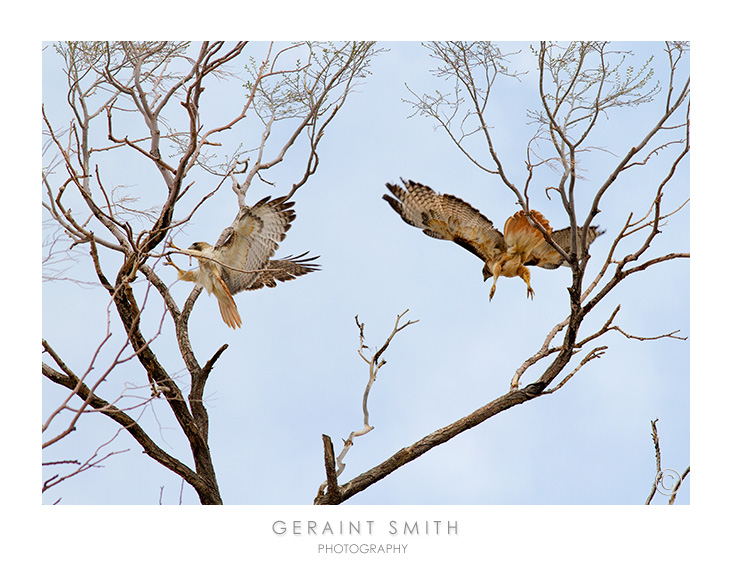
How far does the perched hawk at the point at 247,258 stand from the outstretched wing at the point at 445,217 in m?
0.58

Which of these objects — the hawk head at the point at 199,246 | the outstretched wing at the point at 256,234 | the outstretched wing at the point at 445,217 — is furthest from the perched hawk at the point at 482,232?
the hawk head at the point at 199,246

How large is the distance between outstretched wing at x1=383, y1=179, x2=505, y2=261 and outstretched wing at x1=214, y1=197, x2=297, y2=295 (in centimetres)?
60

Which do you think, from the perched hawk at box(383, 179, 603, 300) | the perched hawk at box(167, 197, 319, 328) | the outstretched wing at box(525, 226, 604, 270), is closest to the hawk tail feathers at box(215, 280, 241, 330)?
the perched hawk at box(167, 197, 319, 328)

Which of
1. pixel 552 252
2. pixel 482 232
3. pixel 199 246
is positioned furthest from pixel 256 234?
pixel 552 252

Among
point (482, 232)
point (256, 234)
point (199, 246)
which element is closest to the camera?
point (256, 234)

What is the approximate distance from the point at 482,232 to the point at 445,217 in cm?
23

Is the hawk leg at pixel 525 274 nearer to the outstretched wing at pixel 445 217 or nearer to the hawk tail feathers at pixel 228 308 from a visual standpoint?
the outstretched wing at pixel 445 217

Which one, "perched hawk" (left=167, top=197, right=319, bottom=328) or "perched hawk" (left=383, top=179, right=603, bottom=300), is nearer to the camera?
"perched hawk" (left=167, top=197, right=319, bottom=328)

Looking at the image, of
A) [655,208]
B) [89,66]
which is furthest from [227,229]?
[655,208]

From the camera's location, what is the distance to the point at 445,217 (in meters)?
3.91

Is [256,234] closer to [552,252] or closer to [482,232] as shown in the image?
[482,232]

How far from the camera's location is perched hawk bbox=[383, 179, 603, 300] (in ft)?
12.6

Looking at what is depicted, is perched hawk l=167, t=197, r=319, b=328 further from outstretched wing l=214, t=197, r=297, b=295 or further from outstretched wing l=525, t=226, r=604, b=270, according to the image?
outstretched wing l=525, t=226, r=604, b=270

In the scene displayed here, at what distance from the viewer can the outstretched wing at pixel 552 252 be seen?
3.84 meters
